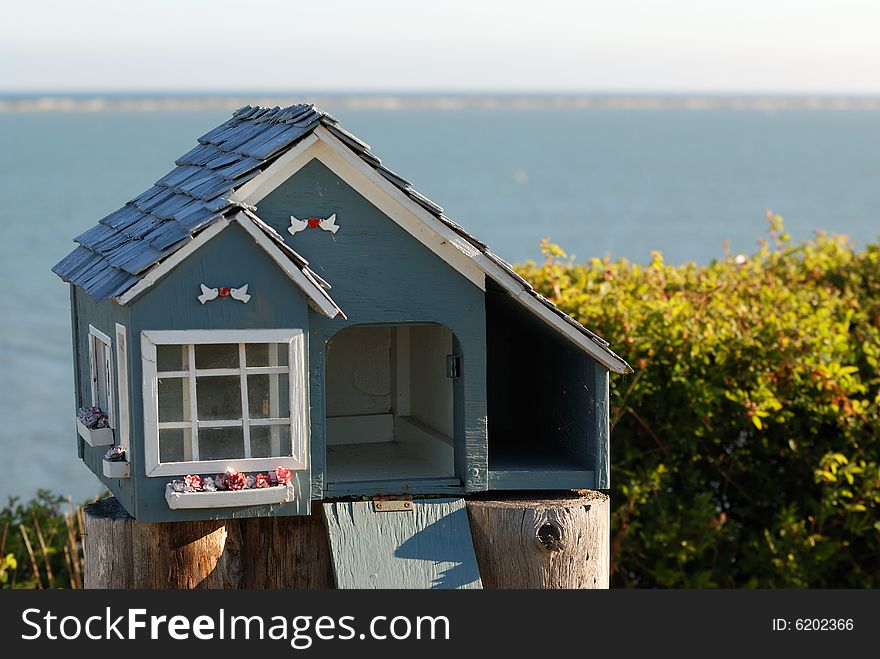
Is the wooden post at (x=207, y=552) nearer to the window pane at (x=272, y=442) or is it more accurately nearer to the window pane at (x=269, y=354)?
the window pane at (x=272, y=442)

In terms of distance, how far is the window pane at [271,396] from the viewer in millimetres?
5762

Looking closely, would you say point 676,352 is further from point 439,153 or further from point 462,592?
point 439,153

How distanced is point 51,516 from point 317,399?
13.3 ft

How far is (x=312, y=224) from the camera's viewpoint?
230 inches

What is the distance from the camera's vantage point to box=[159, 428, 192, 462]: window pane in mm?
5707

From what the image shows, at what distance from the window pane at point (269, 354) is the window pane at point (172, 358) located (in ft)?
0.83

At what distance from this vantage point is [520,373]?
7039 mm

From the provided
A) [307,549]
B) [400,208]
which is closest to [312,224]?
[400,208]

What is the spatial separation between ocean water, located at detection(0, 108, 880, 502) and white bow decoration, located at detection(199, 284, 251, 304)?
13.1 m

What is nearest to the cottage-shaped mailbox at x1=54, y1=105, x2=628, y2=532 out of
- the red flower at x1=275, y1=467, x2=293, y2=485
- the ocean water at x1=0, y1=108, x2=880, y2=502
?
the red flower at x1=275, y1=467, x2=293, y2=485

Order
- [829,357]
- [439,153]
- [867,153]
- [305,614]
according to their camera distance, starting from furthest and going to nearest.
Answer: [867,153], [439,153], [829,357], [305,614]

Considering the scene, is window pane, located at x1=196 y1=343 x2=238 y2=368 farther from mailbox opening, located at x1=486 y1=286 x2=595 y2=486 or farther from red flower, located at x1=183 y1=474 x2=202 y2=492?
mailbox opening, located at x1=486 y1=286 x2=595 y2=486

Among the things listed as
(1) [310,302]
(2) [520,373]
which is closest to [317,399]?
(1) [310,302]

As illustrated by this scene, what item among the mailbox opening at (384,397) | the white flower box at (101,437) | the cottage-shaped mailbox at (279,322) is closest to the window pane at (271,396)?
the cottage-shaped mailbox at (279,322)
